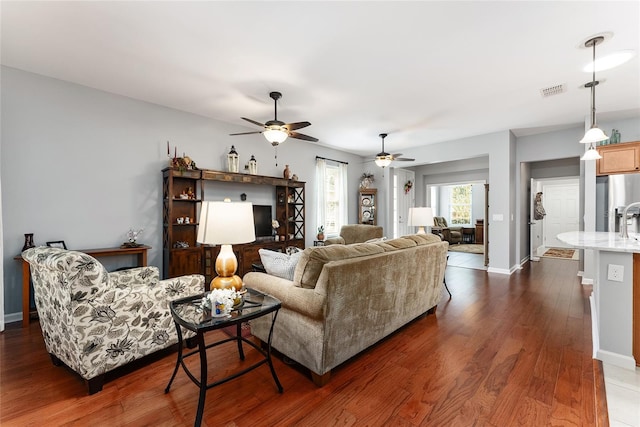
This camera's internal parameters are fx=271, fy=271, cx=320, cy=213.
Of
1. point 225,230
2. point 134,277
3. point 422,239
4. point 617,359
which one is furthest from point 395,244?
point 134,277

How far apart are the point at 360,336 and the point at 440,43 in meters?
2.77

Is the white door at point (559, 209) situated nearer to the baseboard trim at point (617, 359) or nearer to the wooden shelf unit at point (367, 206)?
the wooden shelf unit at point (367, 206)

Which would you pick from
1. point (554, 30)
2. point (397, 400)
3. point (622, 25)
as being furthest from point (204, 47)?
point (622, 25)

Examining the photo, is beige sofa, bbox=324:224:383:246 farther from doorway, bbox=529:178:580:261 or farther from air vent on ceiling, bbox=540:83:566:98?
doorway, bbox=529:178:580:261

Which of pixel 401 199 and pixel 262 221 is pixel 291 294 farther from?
pixel 401 199

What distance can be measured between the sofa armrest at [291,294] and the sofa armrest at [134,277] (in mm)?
1083

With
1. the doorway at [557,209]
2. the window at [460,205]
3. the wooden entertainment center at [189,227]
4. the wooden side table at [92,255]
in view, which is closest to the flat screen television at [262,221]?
the wooden entertainment center at [189,227]

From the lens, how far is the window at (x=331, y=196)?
649cm

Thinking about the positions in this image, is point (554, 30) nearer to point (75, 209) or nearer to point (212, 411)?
point (212, 411)

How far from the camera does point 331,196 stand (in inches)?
271

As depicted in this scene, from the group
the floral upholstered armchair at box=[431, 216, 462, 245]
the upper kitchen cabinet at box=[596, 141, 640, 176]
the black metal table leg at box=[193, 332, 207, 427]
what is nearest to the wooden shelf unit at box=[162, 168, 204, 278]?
the black metal table leg at box=[193, 332, 207, 427]

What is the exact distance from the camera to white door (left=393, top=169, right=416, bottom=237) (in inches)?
294

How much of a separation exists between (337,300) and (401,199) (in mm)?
6271

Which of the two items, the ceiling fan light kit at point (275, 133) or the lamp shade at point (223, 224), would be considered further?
the ceiling fan light kit at point (275, 133)
